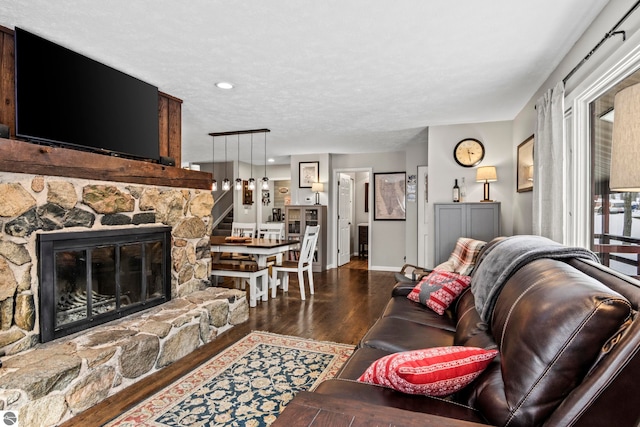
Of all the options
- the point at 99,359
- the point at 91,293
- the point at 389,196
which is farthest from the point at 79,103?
the point at 389,196

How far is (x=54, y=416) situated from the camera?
1.92 metres

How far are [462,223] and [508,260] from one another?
2647 mm

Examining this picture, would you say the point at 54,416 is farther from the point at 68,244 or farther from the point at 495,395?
the point at 495,395

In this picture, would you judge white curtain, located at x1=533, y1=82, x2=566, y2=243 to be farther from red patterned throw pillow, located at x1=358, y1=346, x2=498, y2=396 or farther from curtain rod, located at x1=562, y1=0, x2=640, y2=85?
red patterned throw pillow, located at x1=358, y1=346, x2=498, y2=396

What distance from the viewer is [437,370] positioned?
1153 mm

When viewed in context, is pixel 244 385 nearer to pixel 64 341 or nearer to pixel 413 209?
pixel 64 341

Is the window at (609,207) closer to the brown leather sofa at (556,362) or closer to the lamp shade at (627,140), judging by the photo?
the brown leather sofa at (556,362)

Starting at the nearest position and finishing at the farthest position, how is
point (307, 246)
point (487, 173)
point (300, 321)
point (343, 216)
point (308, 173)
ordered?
point (300, 321)
point (487, 173)
point (307, 246)
point (308, 173)
point (343, 216)

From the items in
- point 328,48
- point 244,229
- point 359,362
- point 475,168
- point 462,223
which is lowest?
point 359,362

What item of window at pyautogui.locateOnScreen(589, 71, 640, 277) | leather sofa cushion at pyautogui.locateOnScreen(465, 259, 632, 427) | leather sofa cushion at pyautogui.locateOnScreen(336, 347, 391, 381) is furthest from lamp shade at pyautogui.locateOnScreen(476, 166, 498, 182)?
leather sofa cushion at pyautogui.locateOnScreen(465, 259, 632, 427)

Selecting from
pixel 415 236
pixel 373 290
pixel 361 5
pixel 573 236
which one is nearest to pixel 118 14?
pixel 361 5

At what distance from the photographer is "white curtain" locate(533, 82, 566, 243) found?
2.59 m

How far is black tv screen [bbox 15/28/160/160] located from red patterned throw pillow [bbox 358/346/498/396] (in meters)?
2.66

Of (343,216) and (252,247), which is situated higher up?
(343,216)
